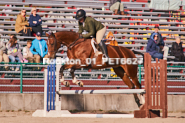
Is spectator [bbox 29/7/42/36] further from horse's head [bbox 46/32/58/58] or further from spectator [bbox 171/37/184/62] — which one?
spectator [bbox 171/37/184/62]

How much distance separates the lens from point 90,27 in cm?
906

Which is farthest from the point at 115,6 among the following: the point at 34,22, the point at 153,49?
the point at 34,22

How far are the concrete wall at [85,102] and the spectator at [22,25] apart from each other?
3211 mm

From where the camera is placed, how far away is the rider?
8.97 metres

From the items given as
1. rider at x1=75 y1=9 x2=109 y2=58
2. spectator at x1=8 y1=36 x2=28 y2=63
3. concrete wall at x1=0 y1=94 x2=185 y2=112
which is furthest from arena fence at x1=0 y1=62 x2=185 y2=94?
rider at x1=75 y1=9 x2=109 y2=58

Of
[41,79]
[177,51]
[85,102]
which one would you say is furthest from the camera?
[177,51]

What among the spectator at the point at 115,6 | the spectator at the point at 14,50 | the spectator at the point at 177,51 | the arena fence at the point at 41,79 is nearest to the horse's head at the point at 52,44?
the arena fence at the point at 41,79

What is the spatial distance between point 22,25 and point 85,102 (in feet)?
13.2

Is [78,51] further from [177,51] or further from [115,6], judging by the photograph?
[115,6]

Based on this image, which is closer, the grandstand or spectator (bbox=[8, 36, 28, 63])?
spectator (bbox=[8, 36, 28, 63])

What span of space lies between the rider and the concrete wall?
187 centimetres

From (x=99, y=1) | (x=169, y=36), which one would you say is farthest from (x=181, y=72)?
(x=99, y=1)

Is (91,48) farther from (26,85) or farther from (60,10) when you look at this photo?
(60,10)

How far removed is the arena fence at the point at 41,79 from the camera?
34.4 ft
